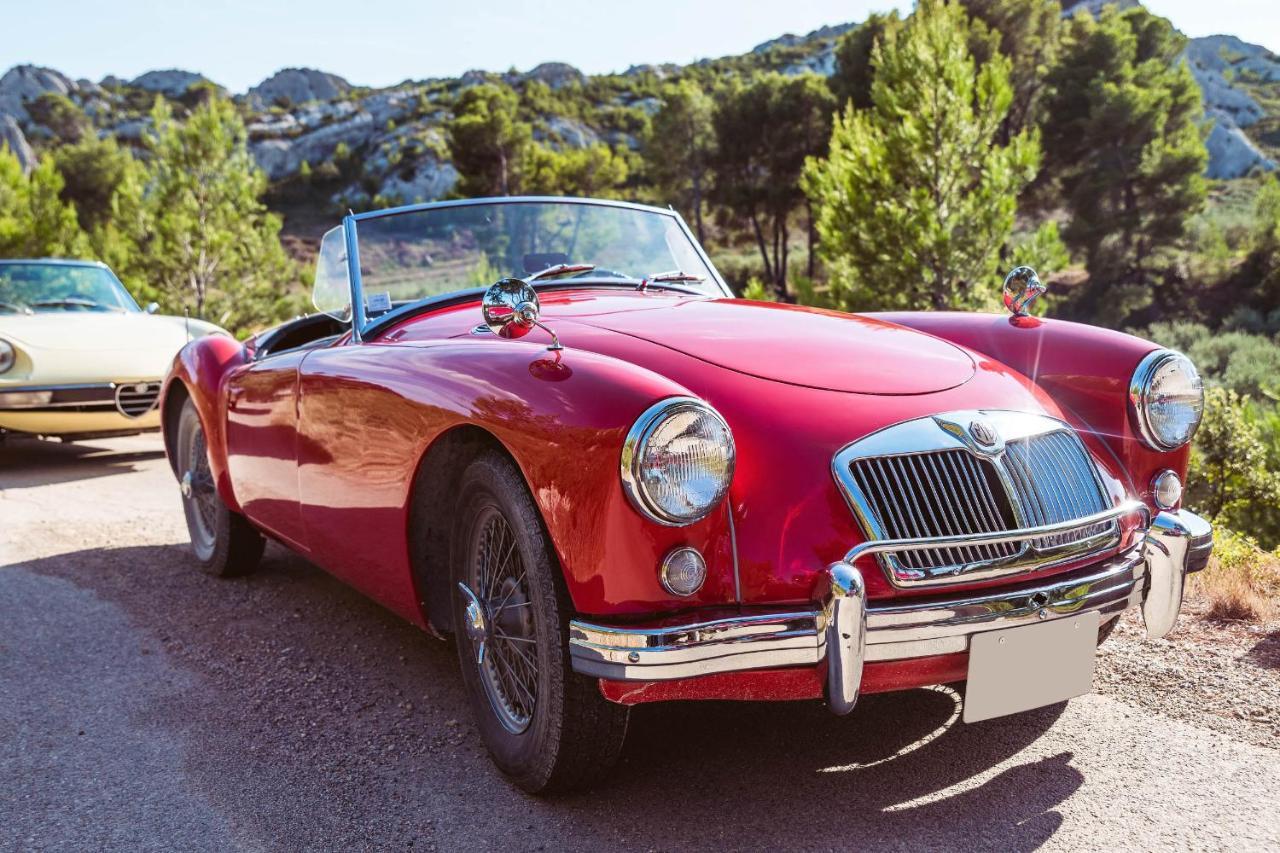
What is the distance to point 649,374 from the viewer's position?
219cm

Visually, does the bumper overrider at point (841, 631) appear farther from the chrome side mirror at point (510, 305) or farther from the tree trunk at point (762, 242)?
the tree trunk at point (762, 242)

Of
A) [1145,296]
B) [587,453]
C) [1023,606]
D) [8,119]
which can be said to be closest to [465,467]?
[587,453]

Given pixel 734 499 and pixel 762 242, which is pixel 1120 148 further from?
pixel 734 499

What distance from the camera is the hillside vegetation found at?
576 inches

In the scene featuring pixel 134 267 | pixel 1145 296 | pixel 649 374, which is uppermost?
pixel 649 374

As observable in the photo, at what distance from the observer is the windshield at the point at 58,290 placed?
26.2ft

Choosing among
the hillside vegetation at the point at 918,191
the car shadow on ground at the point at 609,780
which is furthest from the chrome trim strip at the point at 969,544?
the hillside vegetation at the point at 918,191

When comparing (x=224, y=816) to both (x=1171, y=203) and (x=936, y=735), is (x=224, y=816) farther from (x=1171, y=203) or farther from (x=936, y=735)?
(x=1171, y=203)

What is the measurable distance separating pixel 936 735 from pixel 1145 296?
82.1ft

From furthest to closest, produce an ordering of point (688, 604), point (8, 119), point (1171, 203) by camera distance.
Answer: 1. point (8, 119)
2. point (1171, 203)
3. point (688, 604)

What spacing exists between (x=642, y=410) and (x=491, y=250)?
1.96m

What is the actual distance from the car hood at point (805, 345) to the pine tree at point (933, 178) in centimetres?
1214

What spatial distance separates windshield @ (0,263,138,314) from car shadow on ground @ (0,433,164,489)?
1.09 meters

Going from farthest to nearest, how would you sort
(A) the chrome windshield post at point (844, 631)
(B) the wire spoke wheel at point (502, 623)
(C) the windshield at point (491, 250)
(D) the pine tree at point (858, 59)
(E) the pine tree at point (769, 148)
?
(E) the pine tree at point (769, 148)
(D) the pine tree at point (858, 59)
(C) the windshield at point (491, 250)
(B) the wire spoke wheel at point (502, 623)
(A) the chrome windshield post at point (844, 631)
